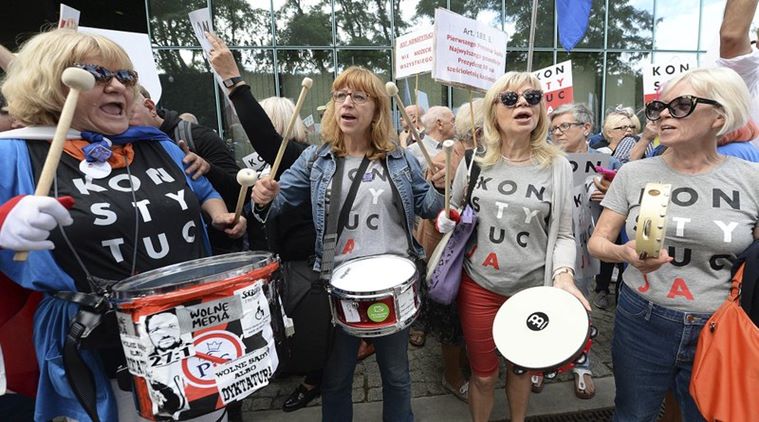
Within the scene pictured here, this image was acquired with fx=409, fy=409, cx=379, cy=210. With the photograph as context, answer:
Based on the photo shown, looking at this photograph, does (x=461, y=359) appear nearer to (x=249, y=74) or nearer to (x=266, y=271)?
(x=266, y=271)

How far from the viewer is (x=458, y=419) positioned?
2816 mm

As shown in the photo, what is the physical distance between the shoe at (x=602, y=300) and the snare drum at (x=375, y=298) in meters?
3.51

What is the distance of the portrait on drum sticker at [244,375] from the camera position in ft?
4.04

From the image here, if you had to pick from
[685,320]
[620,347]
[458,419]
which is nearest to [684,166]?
[685,320]

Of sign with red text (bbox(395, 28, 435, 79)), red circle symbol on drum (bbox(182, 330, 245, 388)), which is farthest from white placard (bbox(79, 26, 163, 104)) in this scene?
sign with red text (bbox(395, 28, 435, 79))

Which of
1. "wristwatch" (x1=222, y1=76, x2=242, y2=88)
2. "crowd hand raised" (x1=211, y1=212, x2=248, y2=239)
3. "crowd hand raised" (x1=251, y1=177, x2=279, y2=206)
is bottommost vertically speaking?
"crowd hand raised" (x1=211, y1=212, x2=248, y2=239)

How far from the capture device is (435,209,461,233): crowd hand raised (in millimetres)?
2148

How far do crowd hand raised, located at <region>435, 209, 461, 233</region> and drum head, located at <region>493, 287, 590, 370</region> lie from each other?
49 centimetres

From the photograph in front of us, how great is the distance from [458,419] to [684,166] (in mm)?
2082

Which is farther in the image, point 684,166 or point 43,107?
point 684,166

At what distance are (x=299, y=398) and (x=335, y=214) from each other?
1.70 meters

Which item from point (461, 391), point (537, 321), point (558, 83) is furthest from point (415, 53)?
point (537, 321)

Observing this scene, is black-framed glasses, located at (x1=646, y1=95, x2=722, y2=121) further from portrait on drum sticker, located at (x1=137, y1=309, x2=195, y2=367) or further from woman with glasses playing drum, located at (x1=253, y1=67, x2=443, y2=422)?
portrait on drum sticker, located at (x1=137, y1=309, x2=195, y2=367)

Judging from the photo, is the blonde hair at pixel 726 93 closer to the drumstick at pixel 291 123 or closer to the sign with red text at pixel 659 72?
the drumstick at pixel 291 123
